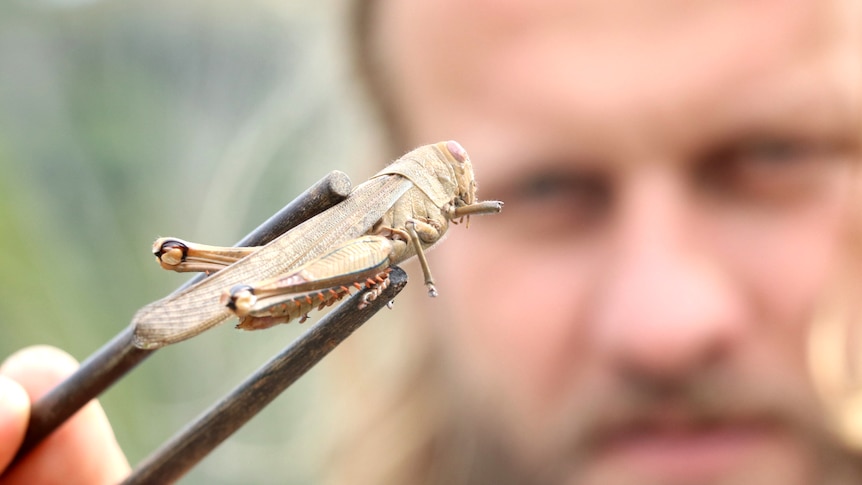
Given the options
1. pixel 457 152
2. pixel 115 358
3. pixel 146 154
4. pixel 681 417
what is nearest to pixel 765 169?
pixel 681 417

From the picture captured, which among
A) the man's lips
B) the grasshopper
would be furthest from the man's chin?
the grasshopper

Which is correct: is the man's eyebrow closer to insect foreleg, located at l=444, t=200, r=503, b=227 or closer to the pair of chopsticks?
insect foreleg, located at l=444, t=200, r=503, b=227

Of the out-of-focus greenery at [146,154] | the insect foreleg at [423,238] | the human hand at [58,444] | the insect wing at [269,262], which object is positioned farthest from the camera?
the out-of-focus greenery at [146,154]

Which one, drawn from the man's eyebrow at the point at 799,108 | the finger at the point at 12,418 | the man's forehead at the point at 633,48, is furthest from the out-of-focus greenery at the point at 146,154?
the finger at the point at 12,418

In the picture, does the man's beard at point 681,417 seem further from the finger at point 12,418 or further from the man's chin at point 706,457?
the finger at point 12,418

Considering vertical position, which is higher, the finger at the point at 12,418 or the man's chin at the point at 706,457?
the finger at the point at 12,418

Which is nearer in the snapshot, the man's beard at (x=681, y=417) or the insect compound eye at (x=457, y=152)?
the insect compound eye at (x=457, y=152)

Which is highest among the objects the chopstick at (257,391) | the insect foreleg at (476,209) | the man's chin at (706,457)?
the insect foreleg at (476,209)
